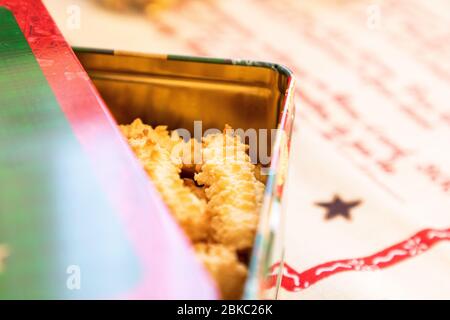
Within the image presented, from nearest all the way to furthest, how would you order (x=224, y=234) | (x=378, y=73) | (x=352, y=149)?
1. (x=224, y=234)
2. (x=352, y=149)
3. (x=378, y=73)

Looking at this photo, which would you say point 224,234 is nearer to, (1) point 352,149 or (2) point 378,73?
(1) point 352,149

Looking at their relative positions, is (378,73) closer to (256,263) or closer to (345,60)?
(345,60)

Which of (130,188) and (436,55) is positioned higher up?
(436,55)

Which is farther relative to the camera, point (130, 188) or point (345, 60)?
point (345, 60)

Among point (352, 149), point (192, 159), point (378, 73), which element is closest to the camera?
point (192, 159)

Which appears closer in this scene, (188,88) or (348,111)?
(188,88)

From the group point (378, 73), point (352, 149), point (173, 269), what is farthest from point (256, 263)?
Answer: point (378, 73)

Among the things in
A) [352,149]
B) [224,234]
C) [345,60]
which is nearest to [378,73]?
[345,60]
